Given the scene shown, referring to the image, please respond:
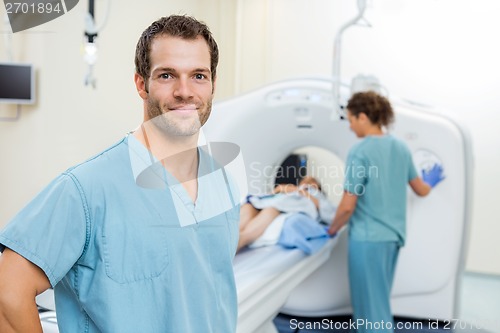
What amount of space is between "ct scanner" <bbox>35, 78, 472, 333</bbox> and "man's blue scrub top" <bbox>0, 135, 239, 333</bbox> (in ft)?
4.48

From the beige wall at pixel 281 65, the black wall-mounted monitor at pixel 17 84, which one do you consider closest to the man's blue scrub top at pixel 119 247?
the beige wall at pixel 281 65

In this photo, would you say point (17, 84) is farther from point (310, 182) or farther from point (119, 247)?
point (310, 182)

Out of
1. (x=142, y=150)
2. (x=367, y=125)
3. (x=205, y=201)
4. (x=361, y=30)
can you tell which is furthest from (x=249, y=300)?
(x=361, y=30)

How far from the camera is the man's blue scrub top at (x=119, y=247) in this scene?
61 centimetres

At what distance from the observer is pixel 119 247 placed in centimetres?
65

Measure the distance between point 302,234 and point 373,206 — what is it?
0.30 meters

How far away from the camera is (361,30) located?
281cm

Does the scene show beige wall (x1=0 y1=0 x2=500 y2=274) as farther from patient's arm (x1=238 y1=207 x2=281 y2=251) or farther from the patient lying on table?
patient's arm (x1=238 y1=207 x2=281 y2=251)

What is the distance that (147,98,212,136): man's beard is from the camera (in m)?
0.68

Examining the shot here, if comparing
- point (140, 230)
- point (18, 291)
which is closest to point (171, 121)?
point (140, 230)

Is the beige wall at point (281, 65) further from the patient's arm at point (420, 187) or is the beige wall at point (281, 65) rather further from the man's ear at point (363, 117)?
the man's ear at point (363, 117)

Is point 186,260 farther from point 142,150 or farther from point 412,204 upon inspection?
point 412,204

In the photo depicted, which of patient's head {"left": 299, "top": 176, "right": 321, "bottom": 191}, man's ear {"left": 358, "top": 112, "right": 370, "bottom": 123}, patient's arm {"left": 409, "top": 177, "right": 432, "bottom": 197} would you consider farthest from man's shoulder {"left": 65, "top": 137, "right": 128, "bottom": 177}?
patient's head {"left": 299, "top": 176, "right": 321, "bottom": 191}

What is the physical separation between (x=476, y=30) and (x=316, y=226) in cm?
119
